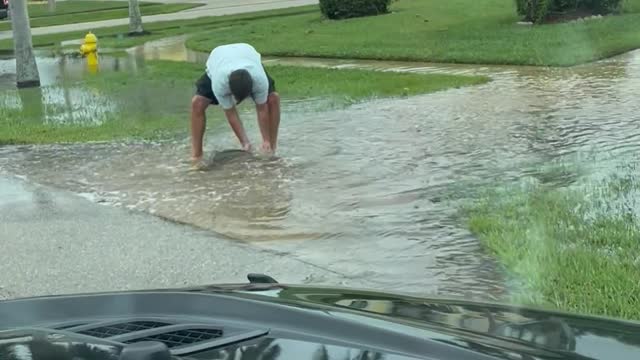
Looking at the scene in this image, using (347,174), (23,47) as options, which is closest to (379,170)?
(347,174)

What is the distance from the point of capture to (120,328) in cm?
246

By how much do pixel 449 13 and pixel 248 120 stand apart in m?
13.6

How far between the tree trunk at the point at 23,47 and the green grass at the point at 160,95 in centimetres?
75

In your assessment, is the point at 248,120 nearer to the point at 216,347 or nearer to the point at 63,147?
the point at 63,147

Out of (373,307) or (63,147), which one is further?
(63,147)

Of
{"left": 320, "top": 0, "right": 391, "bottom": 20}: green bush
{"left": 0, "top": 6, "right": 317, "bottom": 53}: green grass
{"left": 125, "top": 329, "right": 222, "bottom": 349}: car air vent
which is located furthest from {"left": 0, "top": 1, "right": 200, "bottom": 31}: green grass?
{"left": 125, "top": 329, "right": 222, "bottom": 349}: car air vent

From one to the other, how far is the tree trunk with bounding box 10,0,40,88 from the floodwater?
6828mm

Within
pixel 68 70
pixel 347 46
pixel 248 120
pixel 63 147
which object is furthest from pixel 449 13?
pixel 63 147

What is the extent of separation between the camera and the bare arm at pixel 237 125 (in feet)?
30.7

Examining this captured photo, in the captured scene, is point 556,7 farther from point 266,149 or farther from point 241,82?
point 241,82

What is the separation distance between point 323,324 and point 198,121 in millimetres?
7315

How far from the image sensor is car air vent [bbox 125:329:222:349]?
2244mm

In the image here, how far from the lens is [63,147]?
10.8 meters

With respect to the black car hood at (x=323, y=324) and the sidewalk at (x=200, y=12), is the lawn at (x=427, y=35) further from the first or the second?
the black car hood at (x=323, y=324)
